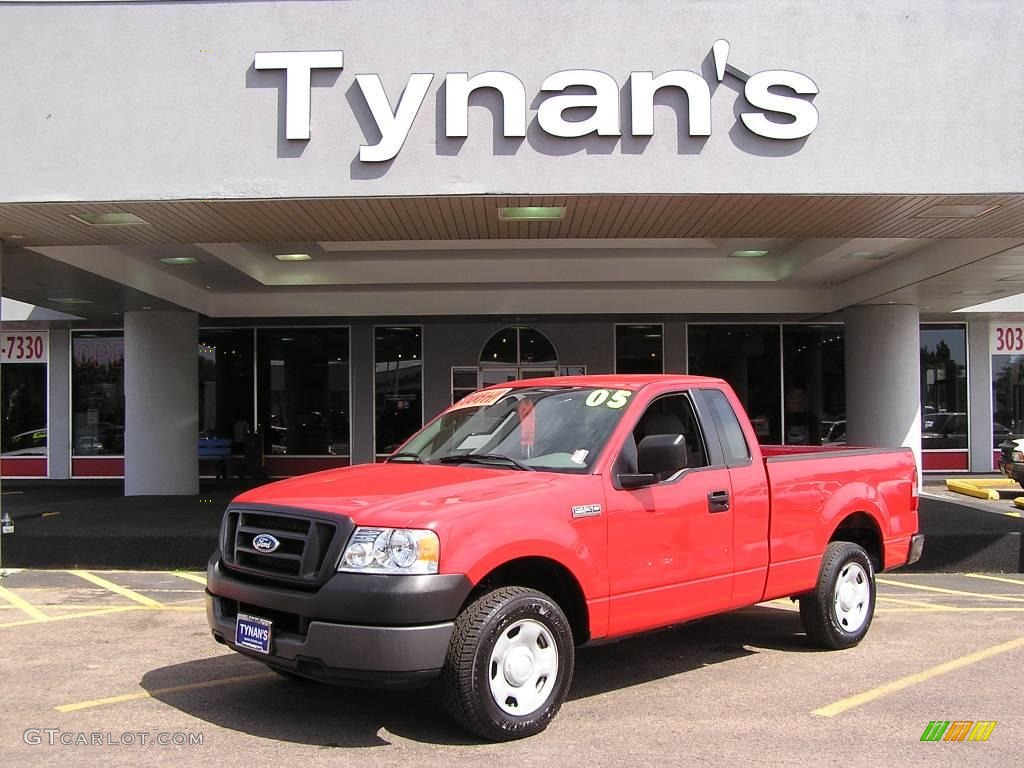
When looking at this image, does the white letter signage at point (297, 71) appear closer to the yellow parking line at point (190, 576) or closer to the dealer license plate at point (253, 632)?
Answer: the yellow parking line at point (190, 576)

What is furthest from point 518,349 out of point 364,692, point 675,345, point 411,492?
point 411,492

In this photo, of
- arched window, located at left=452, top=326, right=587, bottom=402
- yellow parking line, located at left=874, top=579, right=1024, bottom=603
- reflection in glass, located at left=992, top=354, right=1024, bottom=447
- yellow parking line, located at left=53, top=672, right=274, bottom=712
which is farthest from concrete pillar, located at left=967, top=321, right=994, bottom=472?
yellow parking line, located at left=53, top=672, right=274, bottom=712

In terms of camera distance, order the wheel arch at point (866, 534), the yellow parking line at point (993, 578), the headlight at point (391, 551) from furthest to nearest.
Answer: the yellow parking line at point (993, 578) < the wheel arch at point (866, 534) < the headlight at point (391, 551)

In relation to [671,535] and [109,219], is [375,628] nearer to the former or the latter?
[671,535]

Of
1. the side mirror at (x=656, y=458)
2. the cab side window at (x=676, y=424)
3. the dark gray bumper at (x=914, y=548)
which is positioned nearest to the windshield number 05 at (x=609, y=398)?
the cab side window at (x=676, y=424)

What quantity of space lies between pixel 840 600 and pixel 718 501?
1686mm

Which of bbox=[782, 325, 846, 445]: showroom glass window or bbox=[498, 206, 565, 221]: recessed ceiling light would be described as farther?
bbox=[782, 325, 846, 445]: showroom glass window

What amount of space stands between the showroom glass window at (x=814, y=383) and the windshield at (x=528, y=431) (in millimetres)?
15318

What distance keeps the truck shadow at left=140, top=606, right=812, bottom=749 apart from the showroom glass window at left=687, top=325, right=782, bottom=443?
13074mm

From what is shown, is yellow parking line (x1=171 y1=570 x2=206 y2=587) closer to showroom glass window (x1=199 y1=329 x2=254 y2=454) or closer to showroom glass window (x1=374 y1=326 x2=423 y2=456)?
showroom glass window (x1=374 y1=326 x2=423 y2=456)

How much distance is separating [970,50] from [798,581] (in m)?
5.92

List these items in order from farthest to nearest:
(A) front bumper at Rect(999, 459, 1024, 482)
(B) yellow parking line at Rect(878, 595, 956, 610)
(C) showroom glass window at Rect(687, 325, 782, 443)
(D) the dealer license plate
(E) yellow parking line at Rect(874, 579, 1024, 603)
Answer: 1. (C) showroom glass window at Rect(687, 325, 782, 443)
2. (A) front bumper at Rect(999, 459, 1024, 482)
3. (E) yellow parking line at Rect(874, 579, 1024, 603)
4. (B) yellow parking line at Rect(878, 595, 956, 610)
5. (D) the dealer license plate

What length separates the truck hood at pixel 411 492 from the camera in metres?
4.49

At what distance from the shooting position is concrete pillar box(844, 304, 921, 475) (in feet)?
51.1
